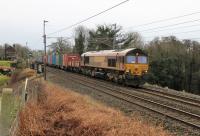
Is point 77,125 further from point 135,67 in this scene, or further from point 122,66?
point 122,66

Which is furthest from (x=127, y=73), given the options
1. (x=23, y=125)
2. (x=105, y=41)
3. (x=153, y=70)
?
(x=105, y=41)

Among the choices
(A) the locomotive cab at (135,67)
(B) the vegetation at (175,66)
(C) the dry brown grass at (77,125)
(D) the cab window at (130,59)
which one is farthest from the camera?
(B) the vegetation at (175,66)

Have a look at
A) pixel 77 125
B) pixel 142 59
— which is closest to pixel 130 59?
pixel 142 59

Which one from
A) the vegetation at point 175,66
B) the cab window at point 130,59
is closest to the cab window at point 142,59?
the cab window at point 130,59

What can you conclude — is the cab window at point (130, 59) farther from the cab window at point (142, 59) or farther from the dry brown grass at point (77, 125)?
the dry brown grass at point (77, 125)

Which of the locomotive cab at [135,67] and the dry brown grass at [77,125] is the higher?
the locomotive cab at [135,67]

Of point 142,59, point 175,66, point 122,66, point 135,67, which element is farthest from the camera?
point 175,66

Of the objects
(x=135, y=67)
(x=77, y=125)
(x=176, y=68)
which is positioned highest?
(x=135, y=67)

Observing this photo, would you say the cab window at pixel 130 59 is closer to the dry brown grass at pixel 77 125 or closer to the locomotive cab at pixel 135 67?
the locomotive cab at pixel 135 67

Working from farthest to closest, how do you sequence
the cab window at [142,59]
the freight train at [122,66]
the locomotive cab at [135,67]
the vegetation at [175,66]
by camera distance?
the vegetation at [175,66]
the cab window at [142,59]
the freight train at [122,66]
the locomotive cab at [135,67]

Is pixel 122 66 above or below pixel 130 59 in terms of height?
below

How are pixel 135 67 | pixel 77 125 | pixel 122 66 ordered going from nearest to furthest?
pixel 77 125 → pixel 135 67 → pixel 122 66

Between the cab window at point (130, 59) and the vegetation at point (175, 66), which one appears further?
the vegetation at point (175, 66)

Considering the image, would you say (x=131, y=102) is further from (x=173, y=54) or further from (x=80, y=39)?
(x=80, y=39)
